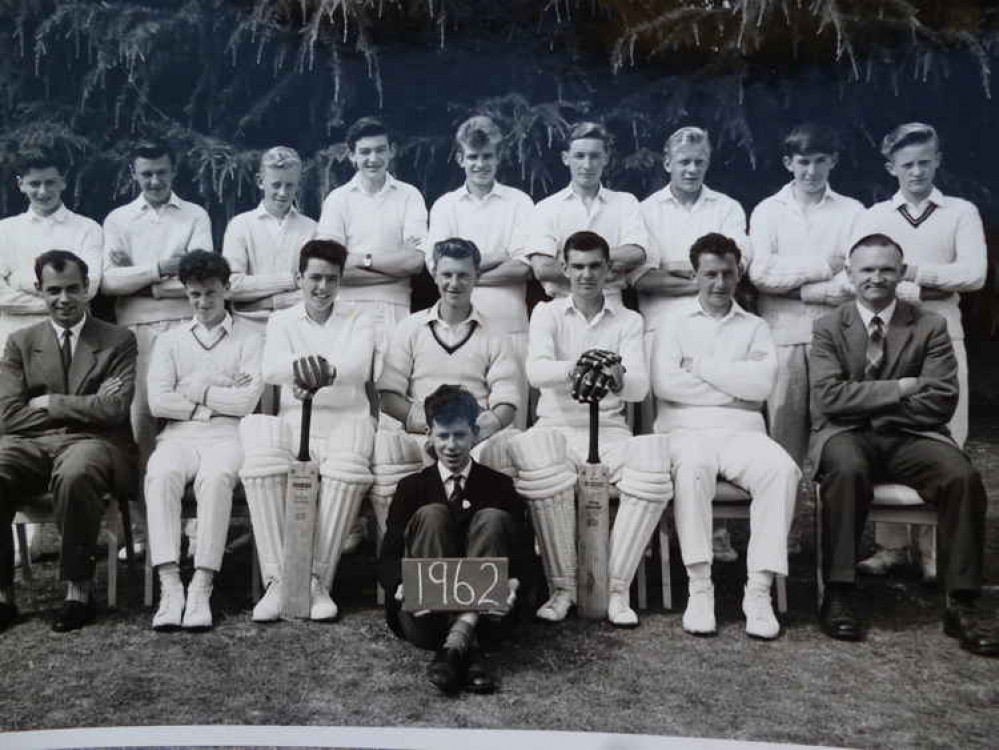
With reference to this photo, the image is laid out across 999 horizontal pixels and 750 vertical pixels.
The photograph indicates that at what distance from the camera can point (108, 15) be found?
152 inches

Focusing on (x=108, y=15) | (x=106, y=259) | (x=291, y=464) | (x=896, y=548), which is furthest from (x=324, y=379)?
(x=896, y=548)

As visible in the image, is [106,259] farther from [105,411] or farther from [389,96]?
[389,96]

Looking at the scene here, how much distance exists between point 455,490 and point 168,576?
926mm

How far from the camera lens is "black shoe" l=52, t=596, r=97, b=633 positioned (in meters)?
3.13

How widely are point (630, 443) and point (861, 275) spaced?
897 millimetres

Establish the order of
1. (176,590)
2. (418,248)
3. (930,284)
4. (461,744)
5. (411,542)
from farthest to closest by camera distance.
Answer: (418,248)
(930,284)
(176,590)
(411,542)
(461,744)

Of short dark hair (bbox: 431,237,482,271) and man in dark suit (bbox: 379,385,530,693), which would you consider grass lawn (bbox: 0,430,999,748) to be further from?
short dark hair (bbox: 431,237,482,271)

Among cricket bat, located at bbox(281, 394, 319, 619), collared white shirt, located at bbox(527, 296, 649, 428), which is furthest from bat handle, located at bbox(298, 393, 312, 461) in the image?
collared white shirt, located at bbox(527, 296, 649, 428)

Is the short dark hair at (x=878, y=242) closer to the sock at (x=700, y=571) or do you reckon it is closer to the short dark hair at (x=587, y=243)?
the short dark hair at (x=587, y=243)

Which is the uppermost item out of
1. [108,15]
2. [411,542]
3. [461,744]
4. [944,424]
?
[108,15]

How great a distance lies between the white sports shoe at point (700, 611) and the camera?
3104 millimetres

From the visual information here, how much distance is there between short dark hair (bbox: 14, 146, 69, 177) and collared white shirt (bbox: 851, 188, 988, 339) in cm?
278

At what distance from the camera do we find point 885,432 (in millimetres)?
3338

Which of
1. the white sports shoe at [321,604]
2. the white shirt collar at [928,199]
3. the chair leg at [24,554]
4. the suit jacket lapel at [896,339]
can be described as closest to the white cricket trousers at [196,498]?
the white sports shoe at [321,604]
